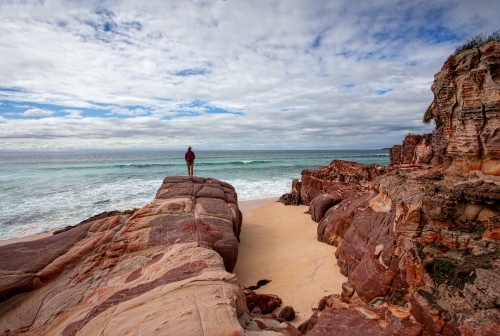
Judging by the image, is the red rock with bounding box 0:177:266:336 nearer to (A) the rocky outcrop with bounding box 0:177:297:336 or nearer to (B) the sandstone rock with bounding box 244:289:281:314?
(A) the rocky outcrop with bounding box 0:177:297:336

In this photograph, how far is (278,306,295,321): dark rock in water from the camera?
5.45 metres

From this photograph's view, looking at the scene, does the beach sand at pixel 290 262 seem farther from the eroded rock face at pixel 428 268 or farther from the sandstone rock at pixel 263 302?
the eroded rock face at pixel 428 268

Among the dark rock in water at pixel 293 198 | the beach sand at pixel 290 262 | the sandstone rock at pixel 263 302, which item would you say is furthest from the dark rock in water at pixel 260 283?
the dark rock in water at pixel 293 198

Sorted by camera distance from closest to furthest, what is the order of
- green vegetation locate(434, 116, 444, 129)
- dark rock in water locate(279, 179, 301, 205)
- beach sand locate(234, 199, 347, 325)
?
beach sand locate(234, 199, 347, 325), green vegetation locate(434, 116, 444, 129), dark rock in water locate(279, 179, 301, 205)

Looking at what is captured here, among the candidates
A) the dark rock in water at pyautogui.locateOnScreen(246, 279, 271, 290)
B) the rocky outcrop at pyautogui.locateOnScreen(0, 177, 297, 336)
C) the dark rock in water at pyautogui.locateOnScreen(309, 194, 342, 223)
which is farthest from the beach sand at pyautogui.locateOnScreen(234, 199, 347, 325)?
the rocky outcrop at pyautogui.locateOnScreen(0, 177, 297, 336)

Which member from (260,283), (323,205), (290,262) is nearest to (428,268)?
(260,283)

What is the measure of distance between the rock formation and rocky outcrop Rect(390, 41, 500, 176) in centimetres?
2

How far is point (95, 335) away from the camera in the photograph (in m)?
3.69

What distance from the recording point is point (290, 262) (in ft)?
26.8

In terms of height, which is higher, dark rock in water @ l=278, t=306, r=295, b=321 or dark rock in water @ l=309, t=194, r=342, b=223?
dark rock in water @ l=309, t=194, r=342, b=223

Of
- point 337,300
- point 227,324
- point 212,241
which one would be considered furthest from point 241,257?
point 227,324

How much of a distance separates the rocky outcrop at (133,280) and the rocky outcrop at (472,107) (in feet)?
15.4

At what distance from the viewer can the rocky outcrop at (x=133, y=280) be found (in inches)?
151

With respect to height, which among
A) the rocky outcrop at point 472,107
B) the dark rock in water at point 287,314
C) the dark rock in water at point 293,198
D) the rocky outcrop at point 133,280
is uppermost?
the rocky outcrop at point 472,107
